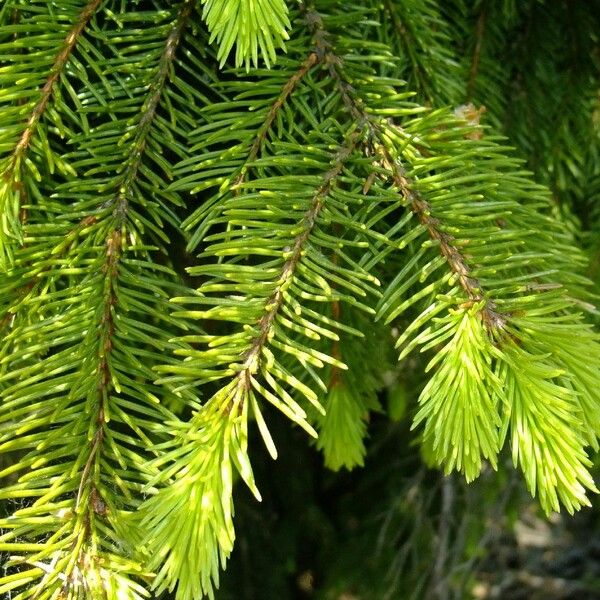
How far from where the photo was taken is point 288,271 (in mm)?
707

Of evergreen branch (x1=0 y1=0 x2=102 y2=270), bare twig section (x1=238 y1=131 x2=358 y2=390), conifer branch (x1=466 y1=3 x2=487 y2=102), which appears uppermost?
conifer branch (x1=466 y1=3 x2=487 y2=102)

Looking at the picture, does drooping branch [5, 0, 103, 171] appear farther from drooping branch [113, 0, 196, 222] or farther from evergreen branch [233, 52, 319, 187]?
evergreen branch [233, 52, 319, 187]

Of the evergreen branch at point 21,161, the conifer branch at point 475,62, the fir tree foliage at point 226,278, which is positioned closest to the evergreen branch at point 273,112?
the fir tree foliage at point 226,278

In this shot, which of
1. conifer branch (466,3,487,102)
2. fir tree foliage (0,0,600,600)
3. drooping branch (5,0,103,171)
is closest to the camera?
fir tree foliage (0,0,600,600)

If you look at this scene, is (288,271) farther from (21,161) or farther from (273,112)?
(21,161)

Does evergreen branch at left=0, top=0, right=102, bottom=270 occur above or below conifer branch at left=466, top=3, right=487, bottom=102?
below

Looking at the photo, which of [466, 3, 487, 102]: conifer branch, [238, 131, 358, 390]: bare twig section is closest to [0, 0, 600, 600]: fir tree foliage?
[238, 131, 358, 390]: bare twig section

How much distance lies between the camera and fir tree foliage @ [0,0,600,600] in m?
0.65

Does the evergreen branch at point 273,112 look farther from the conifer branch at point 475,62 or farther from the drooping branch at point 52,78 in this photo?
the conifer branch at point 475,62

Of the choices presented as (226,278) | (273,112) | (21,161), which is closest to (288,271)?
(226,278)

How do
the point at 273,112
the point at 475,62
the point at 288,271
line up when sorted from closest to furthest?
the point at 288,271
the point at 273,112
the point at 475,62

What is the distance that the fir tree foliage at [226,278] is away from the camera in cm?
65

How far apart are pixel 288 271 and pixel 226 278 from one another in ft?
0.20

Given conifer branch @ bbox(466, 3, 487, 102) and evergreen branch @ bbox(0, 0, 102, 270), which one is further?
conifer branch @ bbox(466, 3, 487, 102)
